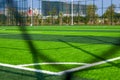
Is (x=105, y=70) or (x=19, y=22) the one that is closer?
(x=19, y=22)

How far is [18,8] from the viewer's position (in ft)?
4.70

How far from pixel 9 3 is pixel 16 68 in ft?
16.9

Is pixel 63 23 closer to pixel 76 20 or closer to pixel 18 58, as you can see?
pixel 76 20

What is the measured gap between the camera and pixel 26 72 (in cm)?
603

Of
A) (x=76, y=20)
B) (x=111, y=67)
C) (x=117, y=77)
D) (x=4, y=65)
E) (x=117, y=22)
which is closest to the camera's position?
(x=117, y=77)

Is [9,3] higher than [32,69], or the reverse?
[9,3]

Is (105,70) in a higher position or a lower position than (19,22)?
lower

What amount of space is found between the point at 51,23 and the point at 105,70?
4050 cm

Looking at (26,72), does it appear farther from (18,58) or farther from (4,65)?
(18,58)

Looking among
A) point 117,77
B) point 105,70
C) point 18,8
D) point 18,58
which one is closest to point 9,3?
point 18,8

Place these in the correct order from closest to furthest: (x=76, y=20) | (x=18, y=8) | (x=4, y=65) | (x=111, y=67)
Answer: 1. (x=18, y=8)
2. (x=111, y=67)
3. (x=4, y=65)
4. (x=76, y=20)

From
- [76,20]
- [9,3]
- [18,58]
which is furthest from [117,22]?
[9,3]

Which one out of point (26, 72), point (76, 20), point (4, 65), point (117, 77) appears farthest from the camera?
point (76, 20)

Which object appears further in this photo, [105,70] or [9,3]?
[105,70]
